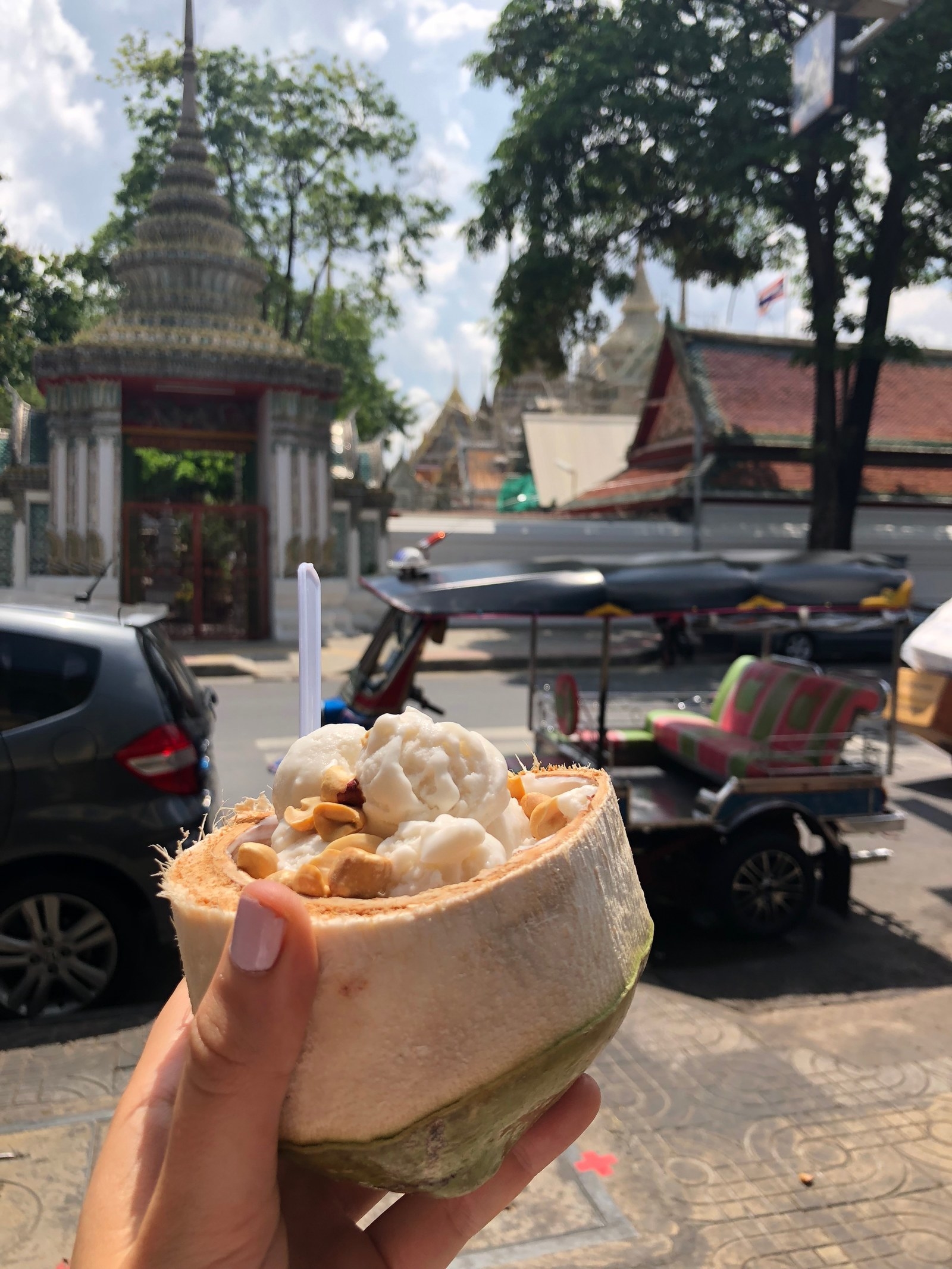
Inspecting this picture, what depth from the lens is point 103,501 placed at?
17.1m

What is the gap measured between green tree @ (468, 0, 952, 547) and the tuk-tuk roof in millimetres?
10271

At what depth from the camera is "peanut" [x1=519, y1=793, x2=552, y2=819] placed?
128cm

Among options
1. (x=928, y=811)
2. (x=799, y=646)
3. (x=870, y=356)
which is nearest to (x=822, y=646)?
(x=799, y=646)

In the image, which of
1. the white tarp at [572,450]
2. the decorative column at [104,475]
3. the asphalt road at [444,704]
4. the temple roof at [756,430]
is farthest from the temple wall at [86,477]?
the white tarp at [572,450]

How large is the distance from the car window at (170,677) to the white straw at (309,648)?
9.15ft

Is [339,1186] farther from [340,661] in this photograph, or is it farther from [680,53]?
[680,53]

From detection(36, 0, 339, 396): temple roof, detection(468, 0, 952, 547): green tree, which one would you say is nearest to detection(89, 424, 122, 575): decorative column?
detection(36, 0, 339, 396): temple roof

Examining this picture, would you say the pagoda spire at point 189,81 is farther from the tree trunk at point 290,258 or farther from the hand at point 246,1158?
the hand at point 246,1158

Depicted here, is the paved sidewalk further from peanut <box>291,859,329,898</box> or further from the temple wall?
the temple wall

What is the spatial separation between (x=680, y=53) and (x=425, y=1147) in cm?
1655

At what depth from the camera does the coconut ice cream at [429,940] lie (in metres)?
1.02

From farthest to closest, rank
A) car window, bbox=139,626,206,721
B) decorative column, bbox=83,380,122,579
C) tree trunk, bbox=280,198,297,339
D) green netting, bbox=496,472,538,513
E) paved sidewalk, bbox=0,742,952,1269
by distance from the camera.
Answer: green netting, bbox=496,472,538,513 < tree trunk, bbox=280,198,297,339 < decorative column, bbox=83,380,122,579 < car window, bbox=139,626,206,721 < paved sidewalk, bbox=0,742,952,1269

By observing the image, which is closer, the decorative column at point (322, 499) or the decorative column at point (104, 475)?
the decorative column at point (104, 475)

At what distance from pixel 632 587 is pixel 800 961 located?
2.22 metres
